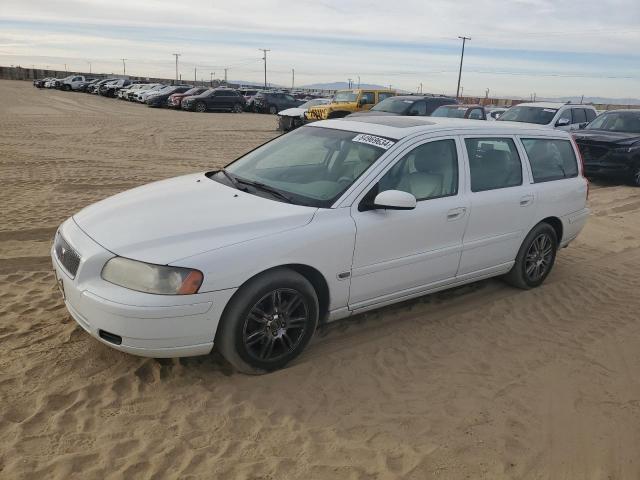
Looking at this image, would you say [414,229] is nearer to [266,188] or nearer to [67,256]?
[266,188]

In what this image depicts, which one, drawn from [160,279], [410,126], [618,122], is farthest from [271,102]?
[160,279]

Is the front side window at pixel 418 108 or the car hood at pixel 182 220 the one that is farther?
the front side window at pixel 418 108

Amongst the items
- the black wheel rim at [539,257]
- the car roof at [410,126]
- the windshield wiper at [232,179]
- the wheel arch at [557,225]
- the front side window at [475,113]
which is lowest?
the black wheel rim at [539,257]

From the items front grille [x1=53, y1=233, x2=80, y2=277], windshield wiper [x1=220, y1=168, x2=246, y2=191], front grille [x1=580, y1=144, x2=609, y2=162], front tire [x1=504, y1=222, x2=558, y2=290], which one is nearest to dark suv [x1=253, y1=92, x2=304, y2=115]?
front grille [x1=580, y1=144, x2=609, y2=162]

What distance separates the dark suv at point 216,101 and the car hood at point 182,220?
29.1 metres

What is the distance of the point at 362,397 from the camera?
3.50 m

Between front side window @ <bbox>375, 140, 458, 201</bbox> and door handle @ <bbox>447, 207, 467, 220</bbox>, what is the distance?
0.14m

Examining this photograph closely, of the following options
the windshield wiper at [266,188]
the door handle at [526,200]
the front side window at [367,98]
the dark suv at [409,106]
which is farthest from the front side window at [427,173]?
the front side window at [367,98]

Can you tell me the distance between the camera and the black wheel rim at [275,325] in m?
3.50

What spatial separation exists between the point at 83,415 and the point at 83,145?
1272cm

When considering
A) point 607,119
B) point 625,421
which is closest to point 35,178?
point 625,421

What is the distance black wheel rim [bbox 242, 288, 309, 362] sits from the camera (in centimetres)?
350

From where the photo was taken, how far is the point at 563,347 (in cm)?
435

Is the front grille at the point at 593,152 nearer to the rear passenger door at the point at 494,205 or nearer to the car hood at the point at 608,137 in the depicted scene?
the car hood at the point at 608,137
